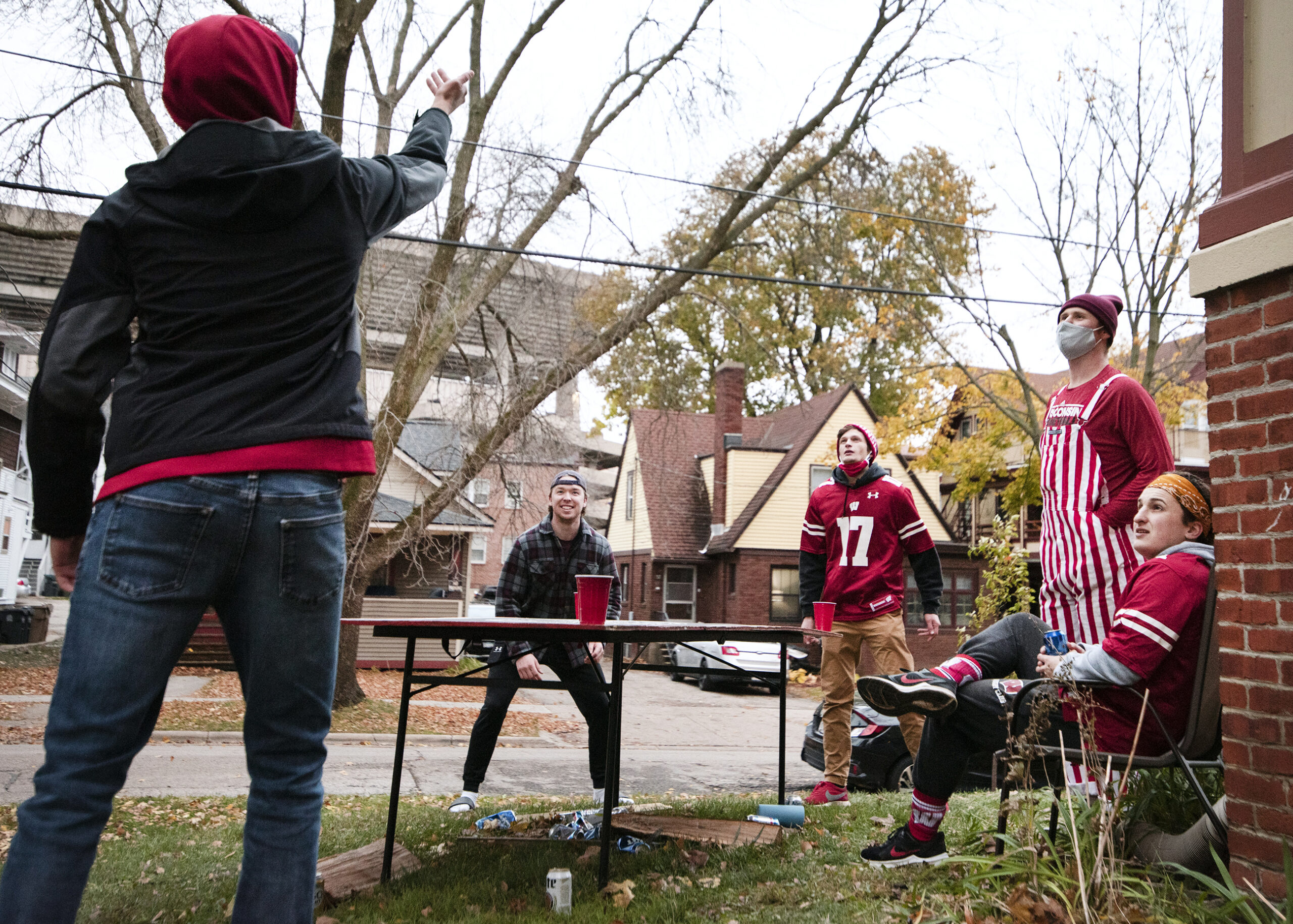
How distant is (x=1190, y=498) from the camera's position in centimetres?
331

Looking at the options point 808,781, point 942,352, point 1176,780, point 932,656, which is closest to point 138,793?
point 808,781

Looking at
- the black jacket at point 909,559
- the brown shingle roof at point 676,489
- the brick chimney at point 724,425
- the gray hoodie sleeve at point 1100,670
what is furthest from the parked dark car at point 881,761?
the brown shingle roof at point 676,489

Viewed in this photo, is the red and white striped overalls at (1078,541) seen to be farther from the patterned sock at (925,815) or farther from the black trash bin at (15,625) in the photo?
the black trash bin at (15,625)

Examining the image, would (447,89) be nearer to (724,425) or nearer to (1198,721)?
(1198,721)

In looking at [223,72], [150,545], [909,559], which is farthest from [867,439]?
[150,545]

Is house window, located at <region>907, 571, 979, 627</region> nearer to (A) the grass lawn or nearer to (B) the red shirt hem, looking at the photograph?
(A) the grass lawn

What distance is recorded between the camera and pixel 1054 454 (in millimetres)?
4137

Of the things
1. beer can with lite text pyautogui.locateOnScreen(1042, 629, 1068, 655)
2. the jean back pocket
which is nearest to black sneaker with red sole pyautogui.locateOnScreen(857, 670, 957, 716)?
beer can with lite text pyautogui.locateOnScreen(1042, 629, 1068, 655)

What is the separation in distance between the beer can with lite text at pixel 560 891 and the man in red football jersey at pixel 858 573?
9.52 ft

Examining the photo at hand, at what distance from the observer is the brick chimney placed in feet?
103

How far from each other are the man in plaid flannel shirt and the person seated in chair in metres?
2.18

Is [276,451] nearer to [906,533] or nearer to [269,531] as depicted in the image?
[269,531]

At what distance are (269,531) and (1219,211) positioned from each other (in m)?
2.92

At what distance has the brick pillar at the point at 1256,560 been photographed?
8.93 ft
